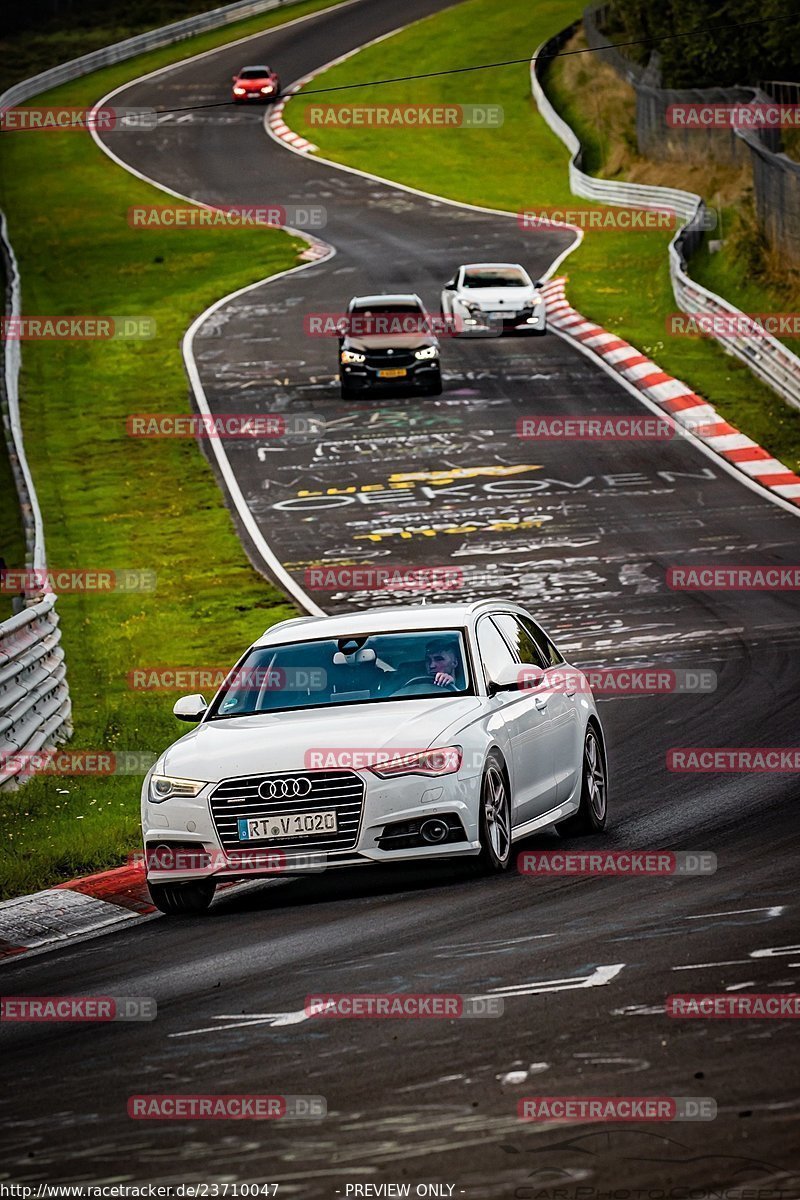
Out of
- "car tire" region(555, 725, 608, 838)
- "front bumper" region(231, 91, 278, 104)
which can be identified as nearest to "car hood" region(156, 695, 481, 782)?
"car tire" region(555, 725, 608, 838)

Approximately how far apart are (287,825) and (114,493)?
21.0m

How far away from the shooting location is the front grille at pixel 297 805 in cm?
1059

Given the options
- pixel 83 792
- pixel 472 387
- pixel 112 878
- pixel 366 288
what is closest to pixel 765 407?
pixel 472 387

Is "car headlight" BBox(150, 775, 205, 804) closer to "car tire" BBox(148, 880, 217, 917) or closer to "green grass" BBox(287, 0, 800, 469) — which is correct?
"car tire" BBox(148, 880, 217, 917)

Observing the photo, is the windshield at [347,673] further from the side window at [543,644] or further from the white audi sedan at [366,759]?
the side window at [543,644]

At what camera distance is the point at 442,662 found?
11781 millimetres

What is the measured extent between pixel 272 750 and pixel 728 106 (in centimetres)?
4443

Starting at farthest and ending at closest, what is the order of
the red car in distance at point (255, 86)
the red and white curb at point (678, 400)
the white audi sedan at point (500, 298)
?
the red car in distance at point (255, 86) < the white audi sedan at point (500, 298) < the red and white curb at point (678, 400)

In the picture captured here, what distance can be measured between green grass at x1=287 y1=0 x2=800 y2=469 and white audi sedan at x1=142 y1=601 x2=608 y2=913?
17.8 m

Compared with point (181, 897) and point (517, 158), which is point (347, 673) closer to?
point (181, 897)

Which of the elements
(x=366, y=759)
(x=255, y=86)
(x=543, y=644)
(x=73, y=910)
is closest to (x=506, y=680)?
(x=366, y=759)

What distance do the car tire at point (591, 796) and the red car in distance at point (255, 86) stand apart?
2464 inches

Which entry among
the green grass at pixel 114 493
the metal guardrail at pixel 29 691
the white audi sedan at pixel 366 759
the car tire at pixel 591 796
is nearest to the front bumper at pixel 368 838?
the white audi sedan at pixel 366 759

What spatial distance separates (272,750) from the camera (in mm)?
10750
